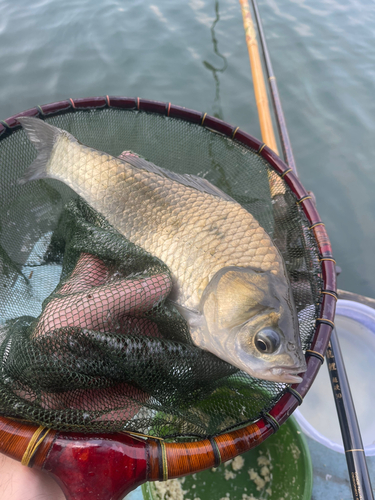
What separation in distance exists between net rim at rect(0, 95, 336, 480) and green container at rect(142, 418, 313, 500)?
89 centimetres

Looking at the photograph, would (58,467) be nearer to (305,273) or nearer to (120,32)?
(305,273)

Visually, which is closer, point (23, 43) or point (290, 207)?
point (290, 207)

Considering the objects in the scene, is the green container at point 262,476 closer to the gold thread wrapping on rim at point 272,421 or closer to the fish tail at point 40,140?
the gold thread wrapping on rim at point 272,421

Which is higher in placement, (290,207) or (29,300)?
(290,207)

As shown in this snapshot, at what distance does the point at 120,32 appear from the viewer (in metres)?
4.77

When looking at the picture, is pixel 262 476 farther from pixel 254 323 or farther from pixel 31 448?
pixel 31 448

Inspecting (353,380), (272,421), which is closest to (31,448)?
(272,421)

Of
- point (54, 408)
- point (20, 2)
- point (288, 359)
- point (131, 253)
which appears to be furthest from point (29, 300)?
point (20, 2)

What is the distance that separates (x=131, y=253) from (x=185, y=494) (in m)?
1.59

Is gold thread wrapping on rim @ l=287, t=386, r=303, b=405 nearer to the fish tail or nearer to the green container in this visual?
the green container

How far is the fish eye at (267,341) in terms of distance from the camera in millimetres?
1312

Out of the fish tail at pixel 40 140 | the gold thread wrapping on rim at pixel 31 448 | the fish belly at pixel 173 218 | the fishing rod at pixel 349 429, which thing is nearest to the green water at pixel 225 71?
the fishing rod at pixel 349 429

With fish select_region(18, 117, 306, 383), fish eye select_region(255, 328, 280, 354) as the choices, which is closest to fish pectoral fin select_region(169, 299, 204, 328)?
fish select_region(18, 117, 306, 383)

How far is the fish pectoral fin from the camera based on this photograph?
161cm
